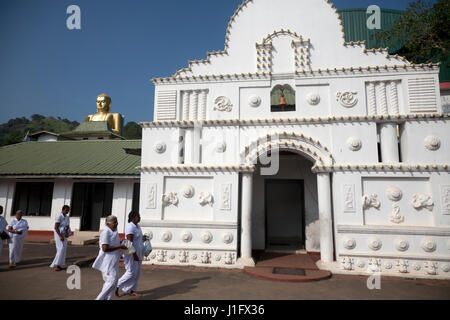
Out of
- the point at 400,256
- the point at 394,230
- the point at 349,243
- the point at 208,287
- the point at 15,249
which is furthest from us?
the point at 15,249

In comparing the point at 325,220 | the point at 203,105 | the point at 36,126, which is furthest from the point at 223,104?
the point at 36,126

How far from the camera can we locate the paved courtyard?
5.41 meters

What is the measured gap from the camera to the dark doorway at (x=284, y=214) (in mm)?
10610

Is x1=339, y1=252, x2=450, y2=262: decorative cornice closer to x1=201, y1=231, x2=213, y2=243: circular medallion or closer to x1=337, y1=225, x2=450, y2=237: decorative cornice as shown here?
x1=337, y1=225, x2=450, y2=237: decorative cornice

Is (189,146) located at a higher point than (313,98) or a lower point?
lower

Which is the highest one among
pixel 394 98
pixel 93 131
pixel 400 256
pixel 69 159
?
pixel 93 131

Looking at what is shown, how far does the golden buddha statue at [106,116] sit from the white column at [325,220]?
21444 millimetres

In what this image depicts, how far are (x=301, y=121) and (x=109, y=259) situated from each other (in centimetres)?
620

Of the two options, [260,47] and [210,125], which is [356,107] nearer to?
[260,47]

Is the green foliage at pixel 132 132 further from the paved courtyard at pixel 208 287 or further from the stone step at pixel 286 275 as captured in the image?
the stone step at pixel 286 275

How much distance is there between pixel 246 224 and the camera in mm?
7805

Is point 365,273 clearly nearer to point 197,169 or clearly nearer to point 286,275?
point 286,275
